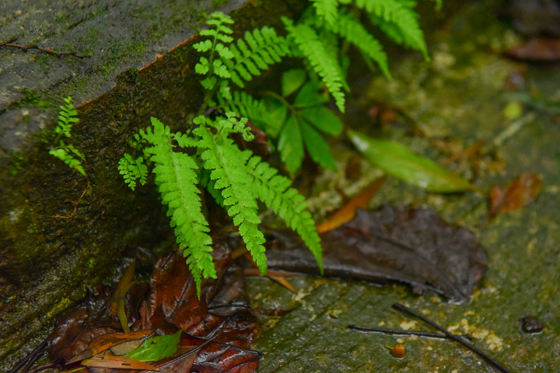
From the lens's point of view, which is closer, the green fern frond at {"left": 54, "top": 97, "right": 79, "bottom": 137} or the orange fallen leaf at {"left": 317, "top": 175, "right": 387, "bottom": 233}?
Answer: the green fern frond at {"left": 54, "top": 97, "right": 79, "bottom": 137}

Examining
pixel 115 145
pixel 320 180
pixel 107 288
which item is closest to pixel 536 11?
pixel 320 180

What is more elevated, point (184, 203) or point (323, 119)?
point (184, 203)

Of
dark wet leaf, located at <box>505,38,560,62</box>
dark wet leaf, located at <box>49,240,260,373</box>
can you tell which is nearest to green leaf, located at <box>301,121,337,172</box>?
dark wet leaf, located at <box>49,240,260,373</box>

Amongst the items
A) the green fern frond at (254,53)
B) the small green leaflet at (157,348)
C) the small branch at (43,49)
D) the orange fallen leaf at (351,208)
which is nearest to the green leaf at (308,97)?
the green fern frond at (254,53)

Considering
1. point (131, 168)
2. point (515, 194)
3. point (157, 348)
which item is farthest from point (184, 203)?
point (515, 194)

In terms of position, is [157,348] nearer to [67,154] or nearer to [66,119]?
[67,154]

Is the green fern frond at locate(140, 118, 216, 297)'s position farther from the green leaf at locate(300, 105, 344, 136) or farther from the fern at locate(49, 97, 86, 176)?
the green leaf at locate(300, 105, 344, 136)

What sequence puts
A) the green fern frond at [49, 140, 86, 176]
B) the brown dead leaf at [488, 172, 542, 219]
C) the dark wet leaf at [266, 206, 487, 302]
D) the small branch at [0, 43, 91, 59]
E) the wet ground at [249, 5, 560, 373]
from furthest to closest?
the brown dead leaf at [488, 172, 542, 219] → the dark wet leaf at [266, 206, 487, 302] → the wet ground at [249, 5, 560, 373] → the small branch at [0, 43, 91, 59] → the green fern frond at [49, 140, 86, 176]
